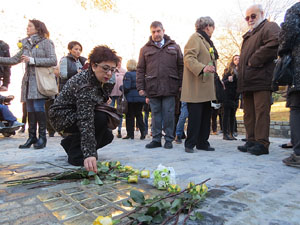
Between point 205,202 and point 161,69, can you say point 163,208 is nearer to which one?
point 205,202

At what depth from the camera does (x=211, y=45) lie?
4234 millimetres

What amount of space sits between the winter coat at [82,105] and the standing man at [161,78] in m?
1.47

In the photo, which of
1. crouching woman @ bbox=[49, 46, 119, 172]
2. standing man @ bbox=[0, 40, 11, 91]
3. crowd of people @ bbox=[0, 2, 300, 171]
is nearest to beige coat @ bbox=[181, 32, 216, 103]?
crowd of people @ bbox=[0, 2, 300, 171]

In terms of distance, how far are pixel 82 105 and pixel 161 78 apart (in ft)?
6.89

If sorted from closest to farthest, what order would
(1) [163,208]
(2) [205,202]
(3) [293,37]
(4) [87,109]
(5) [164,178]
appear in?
(1) [163,208]
(2) [205,202]
(5) [164,178]
(4) [87,109]
(3) [293,37]

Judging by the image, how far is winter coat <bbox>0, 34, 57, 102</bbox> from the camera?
13.4 ft

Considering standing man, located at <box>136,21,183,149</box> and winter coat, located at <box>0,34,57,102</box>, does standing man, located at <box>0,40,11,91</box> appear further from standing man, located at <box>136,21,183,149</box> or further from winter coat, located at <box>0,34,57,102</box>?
standing man, located at <box>136,21,183,149</box>

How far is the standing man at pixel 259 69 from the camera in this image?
3576mm

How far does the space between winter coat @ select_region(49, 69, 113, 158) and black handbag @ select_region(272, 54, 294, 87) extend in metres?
2.00

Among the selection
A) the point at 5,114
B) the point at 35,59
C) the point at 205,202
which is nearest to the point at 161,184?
the point at 205,202

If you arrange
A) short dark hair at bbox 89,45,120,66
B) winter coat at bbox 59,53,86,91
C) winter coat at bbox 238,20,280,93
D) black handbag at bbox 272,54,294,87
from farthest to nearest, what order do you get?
winter coat at bbox 59,53,86,91, winter coat at bbox 238,20,280,93, black handbag at bbox 272,54,294,87, short dark hair at bbox 89,45,120,66

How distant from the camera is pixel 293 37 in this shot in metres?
2.86

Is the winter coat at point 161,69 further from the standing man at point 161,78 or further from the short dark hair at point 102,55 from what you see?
the short dark hair at point 102,55

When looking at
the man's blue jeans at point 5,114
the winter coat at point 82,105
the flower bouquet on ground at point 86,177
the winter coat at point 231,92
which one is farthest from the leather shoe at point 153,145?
the man's blue jeans at point 5,114
